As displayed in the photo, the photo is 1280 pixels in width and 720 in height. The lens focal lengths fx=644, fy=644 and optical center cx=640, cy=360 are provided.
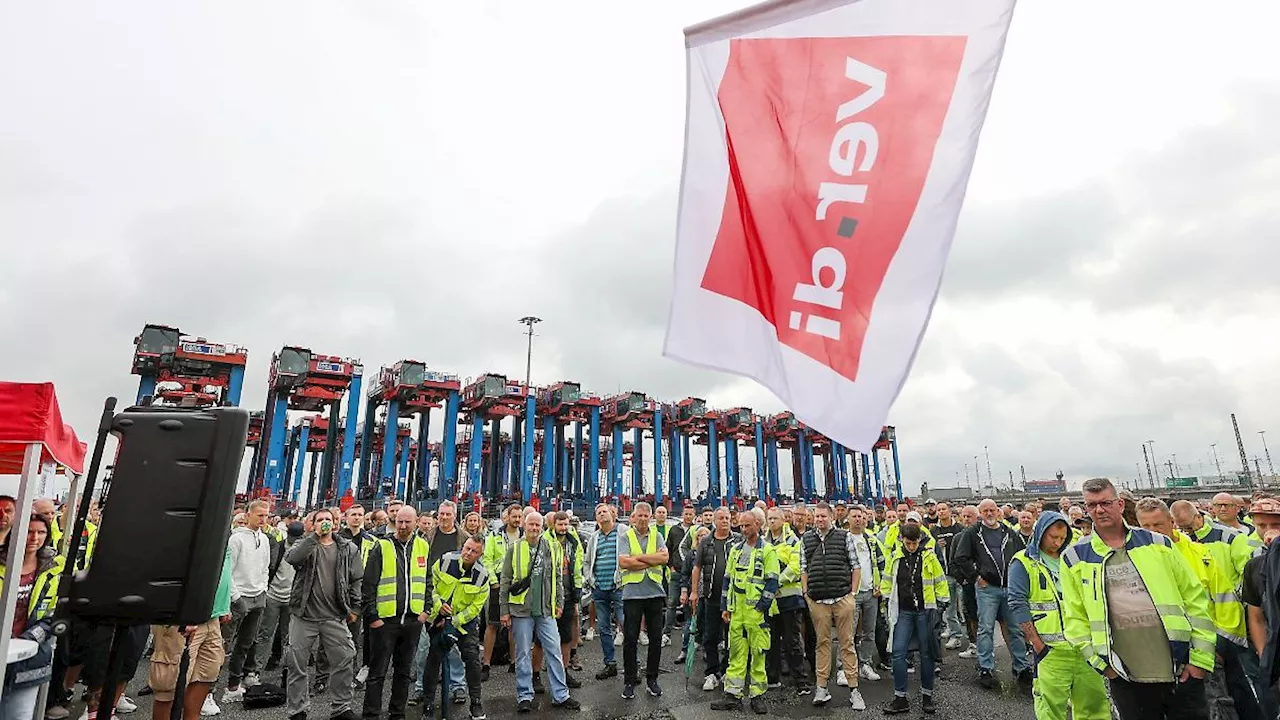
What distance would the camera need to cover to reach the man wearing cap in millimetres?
3609

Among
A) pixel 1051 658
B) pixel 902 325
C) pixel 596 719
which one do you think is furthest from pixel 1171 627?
pixel 596 719

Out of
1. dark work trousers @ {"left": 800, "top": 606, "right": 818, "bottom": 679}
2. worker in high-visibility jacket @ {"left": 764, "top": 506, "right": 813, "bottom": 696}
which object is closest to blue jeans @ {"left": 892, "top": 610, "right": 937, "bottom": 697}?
worker in high-visibility jacket @ {"left": 764, "top": 506, "right": 813, "bottom": 696}

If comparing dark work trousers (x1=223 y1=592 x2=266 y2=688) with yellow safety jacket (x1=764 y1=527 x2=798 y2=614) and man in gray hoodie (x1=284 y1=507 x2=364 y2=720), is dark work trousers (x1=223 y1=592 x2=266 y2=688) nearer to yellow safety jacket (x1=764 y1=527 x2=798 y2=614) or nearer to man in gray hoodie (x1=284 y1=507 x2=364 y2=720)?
man in gray hoodie (x1=284 y1=507 x2=364 y2=720)

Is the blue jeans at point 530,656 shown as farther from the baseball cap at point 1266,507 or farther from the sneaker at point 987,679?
the baseball cap at point 1266,507

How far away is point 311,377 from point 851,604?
3318 cm

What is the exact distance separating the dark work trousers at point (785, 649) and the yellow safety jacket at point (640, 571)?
1367 millimetres

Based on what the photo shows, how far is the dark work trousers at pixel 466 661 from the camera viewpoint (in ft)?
19.8

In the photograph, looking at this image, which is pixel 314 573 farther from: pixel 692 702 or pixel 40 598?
pixel 692 702

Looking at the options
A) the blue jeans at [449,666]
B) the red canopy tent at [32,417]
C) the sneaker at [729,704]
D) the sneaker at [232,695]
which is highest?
the red canopy tent at [32,417]

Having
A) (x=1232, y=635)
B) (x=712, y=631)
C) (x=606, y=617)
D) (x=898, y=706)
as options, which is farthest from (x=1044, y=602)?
(x=606, y=617)

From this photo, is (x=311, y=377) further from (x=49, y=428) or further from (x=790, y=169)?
(x=790, y=169)

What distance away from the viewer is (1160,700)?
11.3ft

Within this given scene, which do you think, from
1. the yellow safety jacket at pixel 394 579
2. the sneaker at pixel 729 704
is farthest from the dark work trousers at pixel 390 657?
the sneaker at pixel 729 704

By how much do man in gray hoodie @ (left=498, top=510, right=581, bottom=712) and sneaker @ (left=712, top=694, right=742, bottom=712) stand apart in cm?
138
